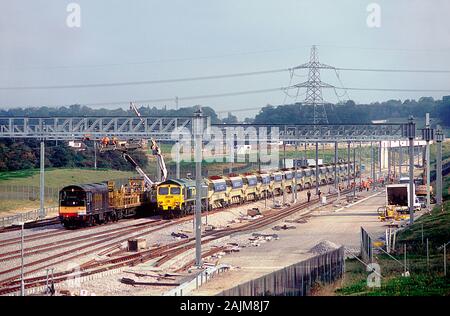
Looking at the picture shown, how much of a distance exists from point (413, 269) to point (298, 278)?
5697 mm

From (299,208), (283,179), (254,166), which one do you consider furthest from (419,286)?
(254,166)

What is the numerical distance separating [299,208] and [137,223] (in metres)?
15.5

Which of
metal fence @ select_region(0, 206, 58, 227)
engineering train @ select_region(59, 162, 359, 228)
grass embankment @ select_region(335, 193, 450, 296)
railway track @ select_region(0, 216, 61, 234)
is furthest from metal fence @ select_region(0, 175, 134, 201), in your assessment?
grass embankment @ select_region(335, 193, 450, 296)

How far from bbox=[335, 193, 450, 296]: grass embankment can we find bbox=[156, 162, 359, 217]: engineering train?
46.0ft

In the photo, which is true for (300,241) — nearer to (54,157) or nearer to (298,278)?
(298,278)

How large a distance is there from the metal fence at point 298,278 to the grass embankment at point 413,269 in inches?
19.8

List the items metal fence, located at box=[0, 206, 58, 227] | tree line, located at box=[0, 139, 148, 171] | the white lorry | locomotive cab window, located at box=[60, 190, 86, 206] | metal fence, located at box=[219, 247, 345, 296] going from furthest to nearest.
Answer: tree line, located at box=[0, 139, 148, 171] → the white lorry → metal fence, located at box=[0, 206, 58, 227] → locomotive cab window, located at box=[60, 190, 86, 206] → metal fence, located at box=[219, 247, 345, 296]

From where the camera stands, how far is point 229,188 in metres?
51.9

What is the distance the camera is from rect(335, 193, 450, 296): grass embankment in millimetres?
17562

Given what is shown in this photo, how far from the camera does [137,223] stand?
1549 inches

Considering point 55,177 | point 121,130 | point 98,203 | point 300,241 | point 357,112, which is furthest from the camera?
point 357,112

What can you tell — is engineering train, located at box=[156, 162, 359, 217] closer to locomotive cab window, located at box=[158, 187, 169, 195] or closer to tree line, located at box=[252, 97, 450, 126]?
locomotive cab window, located at box=[158, 187, 169, 195]

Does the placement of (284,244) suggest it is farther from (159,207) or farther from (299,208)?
(299,208)

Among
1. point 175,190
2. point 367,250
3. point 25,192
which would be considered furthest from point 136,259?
point 25,192
